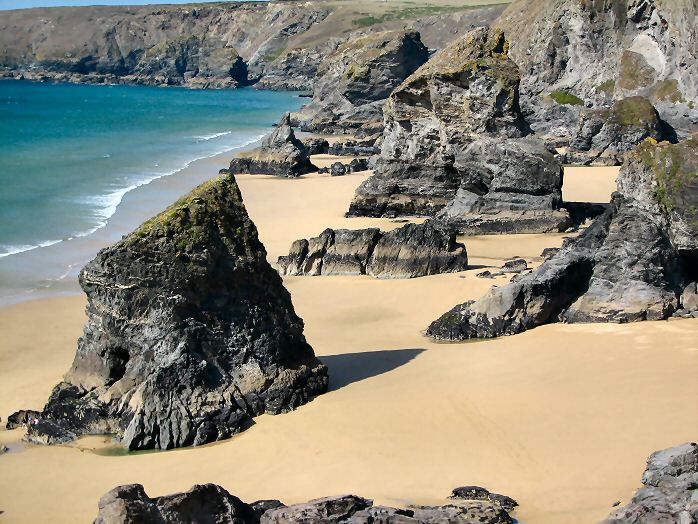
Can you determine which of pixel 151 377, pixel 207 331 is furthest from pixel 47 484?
pixel 207 331

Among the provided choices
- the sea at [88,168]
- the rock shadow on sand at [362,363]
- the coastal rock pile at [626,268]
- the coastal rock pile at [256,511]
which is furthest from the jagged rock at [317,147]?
the coastal rock pile at [256,511]

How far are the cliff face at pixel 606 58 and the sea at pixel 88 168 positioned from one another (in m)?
16.4

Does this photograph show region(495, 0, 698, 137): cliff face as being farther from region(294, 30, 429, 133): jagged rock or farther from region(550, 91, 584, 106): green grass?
region(294, 30, 429, 133): jagged rock

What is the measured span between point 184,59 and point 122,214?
142 metres

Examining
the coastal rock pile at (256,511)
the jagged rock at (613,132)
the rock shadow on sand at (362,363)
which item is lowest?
the rock shadow on sand at (362,363)

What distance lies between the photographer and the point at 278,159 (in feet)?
143

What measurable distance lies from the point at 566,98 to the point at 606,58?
115 inches

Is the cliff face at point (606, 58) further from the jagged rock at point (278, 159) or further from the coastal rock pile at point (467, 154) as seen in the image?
the coastal rock pile at point (467, 154)

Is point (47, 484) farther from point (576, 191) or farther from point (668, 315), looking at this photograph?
point (576, 191)

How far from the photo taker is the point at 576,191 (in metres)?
32.9

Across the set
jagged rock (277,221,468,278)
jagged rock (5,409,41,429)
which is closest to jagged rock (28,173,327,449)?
jagged rock (5,409,41,429)

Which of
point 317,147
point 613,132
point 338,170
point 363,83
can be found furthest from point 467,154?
point 363,83

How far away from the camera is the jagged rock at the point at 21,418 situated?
13297 millimetres

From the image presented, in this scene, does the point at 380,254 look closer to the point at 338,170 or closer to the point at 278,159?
the point at 338,170
